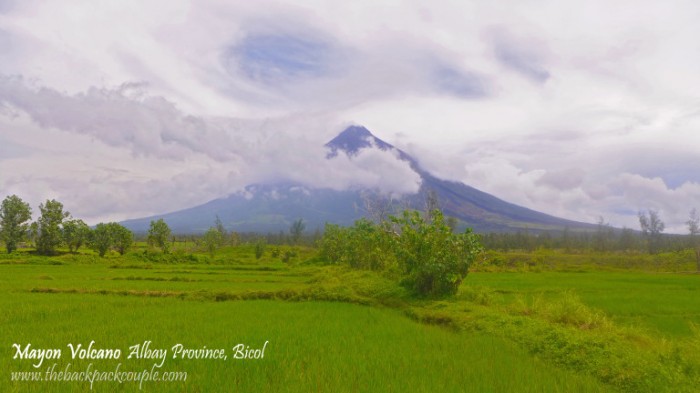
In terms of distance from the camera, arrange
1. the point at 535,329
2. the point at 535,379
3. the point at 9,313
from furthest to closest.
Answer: the point at 9,313, the point at 535,329, the point at 535,379

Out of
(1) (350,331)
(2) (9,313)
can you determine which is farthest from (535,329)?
(2) (9,313)

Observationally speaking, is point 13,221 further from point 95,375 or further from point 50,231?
point 95,375

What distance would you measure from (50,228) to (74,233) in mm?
3131

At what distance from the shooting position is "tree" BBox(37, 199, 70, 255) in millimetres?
51094

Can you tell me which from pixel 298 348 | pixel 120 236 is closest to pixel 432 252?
pixel 298 348

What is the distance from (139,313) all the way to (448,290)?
36.4 ft

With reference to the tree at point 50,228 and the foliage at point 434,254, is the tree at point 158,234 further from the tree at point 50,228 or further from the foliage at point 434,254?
the foliage at point 434,254

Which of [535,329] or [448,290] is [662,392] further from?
[448,290]

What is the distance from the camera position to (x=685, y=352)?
6992 millimetres

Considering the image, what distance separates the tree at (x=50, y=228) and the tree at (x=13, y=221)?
3.39 m

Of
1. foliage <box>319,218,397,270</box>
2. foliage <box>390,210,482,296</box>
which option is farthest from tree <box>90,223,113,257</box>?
foliage <box>390,210,482,296</box>

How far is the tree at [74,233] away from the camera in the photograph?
53562mm

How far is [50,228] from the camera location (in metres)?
51.5

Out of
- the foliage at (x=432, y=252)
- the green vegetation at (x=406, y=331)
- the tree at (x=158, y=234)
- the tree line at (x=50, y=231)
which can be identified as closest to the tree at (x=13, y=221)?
the tree line at (x=50, y=231)
